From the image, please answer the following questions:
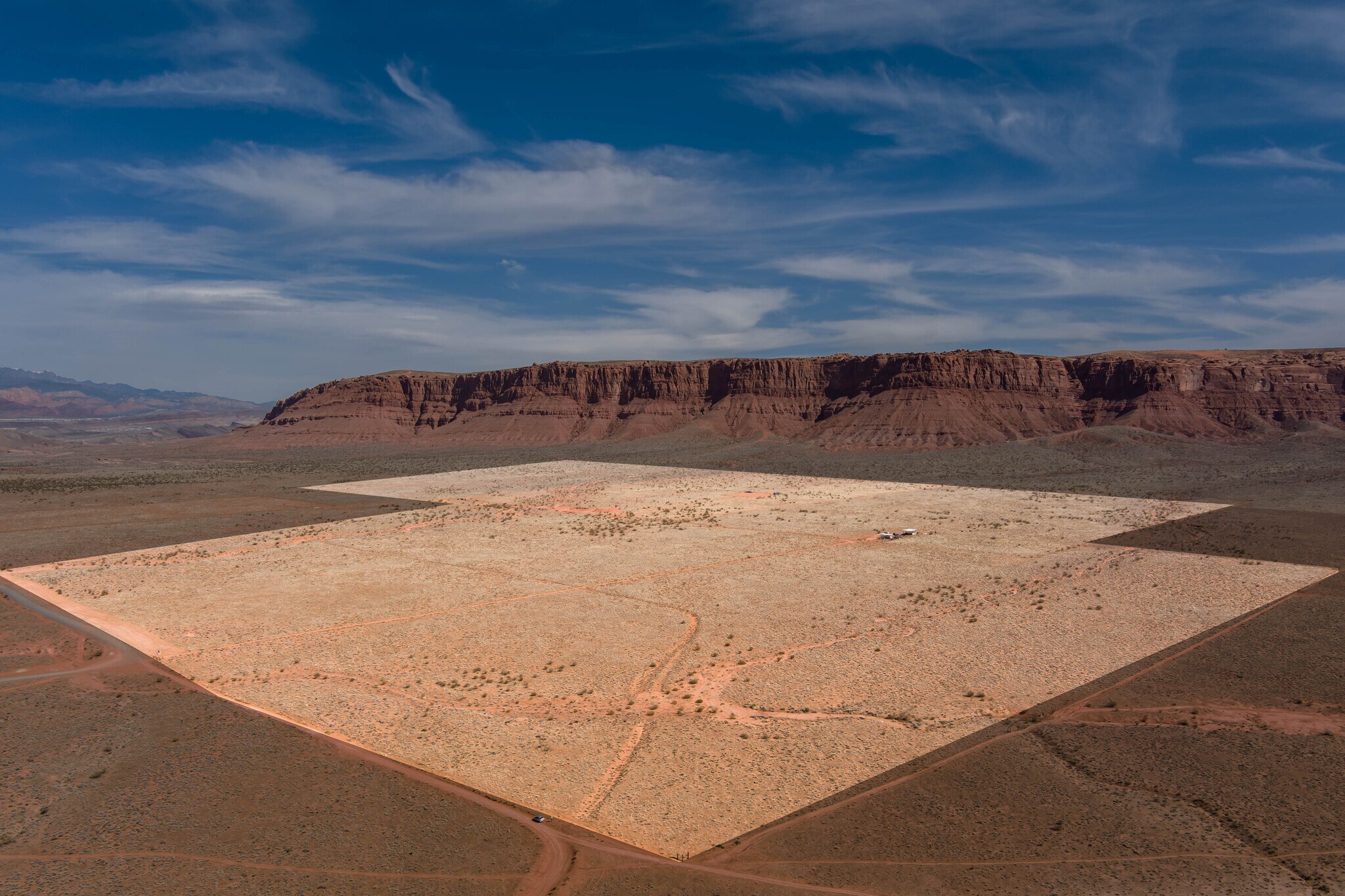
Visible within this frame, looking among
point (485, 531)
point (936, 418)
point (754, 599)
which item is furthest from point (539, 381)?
point (754, 599)

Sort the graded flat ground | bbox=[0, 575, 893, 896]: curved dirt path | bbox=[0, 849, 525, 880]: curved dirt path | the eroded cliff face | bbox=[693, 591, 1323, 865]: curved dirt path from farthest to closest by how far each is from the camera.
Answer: the eroded cliff face → the graded flat ground → bbox=[693, 591, 1323, 865]: curved dirt path → bbox=[0, 849, 525, 880]: curved dirt path → bbox=[0, 575, 893, 896]: curved dirt path

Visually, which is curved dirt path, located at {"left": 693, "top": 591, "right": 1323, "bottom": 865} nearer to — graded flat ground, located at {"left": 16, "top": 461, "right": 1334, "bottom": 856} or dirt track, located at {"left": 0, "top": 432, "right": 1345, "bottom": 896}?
dirt track, located at {"left": 0, "top": 432, "right": 1345, "bottom": 896}

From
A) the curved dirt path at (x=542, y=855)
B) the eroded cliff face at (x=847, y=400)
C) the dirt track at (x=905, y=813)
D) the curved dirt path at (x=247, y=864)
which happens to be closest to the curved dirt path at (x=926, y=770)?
the dirt track at (x=905, y=813)

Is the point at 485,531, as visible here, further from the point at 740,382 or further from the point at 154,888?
the point at 740,382

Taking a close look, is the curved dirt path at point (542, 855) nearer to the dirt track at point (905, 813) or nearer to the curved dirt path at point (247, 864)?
the curved dirt path at point (247, 864)

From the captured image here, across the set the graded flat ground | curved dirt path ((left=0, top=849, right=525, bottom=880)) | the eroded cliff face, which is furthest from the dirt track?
the eroded cliff face

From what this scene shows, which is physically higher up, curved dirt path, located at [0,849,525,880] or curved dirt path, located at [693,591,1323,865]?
curved dirt path, located at [693,591,1323,865]

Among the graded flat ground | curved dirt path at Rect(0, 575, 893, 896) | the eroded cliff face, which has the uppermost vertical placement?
the eroded cliff face
